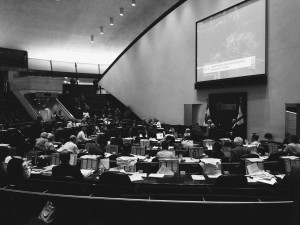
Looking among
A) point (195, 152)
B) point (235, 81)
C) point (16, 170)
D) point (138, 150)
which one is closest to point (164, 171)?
point (195, 152)

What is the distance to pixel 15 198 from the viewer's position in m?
3.94

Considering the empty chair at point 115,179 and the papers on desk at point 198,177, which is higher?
the empty chair at point 115,179

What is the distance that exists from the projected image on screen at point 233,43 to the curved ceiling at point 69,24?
188 inches

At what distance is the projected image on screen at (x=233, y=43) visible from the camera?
10.7 m

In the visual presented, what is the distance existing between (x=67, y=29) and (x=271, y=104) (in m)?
15.5

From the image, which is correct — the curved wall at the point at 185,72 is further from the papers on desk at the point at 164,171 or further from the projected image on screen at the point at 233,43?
the papers on desk at the point at 164,171

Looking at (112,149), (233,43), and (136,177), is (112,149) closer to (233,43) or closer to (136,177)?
(136,177)

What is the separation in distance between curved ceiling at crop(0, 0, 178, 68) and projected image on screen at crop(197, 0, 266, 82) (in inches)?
188

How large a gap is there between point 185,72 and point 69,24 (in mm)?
9545

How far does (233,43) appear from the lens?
11.9m

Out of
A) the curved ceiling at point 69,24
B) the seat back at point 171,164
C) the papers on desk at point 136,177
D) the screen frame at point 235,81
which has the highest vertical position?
the curved ceiling at point 69,24

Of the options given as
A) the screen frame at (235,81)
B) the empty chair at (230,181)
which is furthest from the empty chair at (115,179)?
the screen frame at (235,81)

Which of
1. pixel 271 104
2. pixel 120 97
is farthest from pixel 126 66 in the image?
pixel 271 104

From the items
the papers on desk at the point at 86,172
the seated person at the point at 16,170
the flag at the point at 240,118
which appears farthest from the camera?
the flag at the point at 240,118
